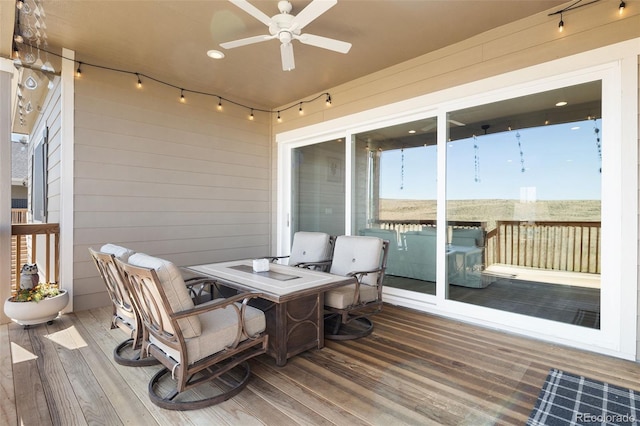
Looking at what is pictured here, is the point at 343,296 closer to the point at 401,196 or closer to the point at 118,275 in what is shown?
the point at 118,275

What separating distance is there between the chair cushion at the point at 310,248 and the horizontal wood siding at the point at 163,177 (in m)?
1.65

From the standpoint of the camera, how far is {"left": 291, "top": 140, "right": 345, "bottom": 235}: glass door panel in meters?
5.09

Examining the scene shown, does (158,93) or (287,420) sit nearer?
(287,420)

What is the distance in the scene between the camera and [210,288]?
3408mm

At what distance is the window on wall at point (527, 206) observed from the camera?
3174mm

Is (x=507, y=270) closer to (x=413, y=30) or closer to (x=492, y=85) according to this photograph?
(x=492, y=85)

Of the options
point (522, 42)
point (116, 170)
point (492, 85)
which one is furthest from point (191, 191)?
point (522, 42)

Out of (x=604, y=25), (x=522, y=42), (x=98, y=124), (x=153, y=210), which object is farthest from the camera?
(x=153, y=210)

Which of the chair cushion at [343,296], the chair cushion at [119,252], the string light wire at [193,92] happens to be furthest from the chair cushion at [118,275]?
the string light wire at [193,92]

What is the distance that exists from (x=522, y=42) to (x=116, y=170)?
4.93m

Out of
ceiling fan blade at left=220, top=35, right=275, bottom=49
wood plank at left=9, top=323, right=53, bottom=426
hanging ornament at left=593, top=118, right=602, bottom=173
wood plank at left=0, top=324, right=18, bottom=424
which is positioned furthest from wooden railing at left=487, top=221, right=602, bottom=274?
wood plank at left=0, top=324, right=18, bottom=424

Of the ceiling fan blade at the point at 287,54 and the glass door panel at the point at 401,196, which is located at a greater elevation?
the ceiling fan blade at the point at 287,54

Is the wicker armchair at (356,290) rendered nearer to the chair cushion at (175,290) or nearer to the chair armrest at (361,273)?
the chair armrest at (361,273)

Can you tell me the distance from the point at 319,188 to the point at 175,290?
3.80m
